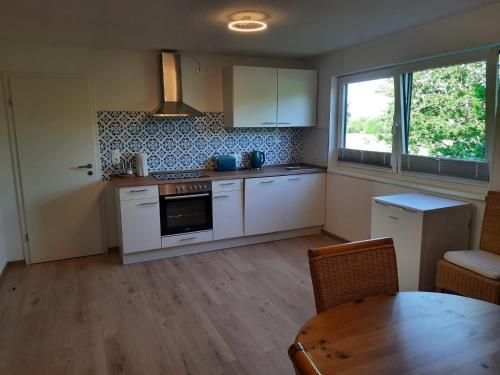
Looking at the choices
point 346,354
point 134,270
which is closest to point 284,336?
point 346,354

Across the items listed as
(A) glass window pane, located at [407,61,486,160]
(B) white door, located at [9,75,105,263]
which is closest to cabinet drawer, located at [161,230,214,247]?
(B) white door, located at [9,75,105,263]

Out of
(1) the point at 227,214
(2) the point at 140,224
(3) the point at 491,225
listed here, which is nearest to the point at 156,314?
(2) the point at 140,224

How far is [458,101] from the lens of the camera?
3117 millimetres

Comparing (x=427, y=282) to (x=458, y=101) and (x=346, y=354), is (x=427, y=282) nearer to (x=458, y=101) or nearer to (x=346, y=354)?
(x=458, y=101)

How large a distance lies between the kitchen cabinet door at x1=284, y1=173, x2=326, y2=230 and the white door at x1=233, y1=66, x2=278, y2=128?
81cm

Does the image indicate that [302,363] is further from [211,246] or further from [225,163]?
[225,163]

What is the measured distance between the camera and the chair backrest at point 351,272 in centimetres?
154

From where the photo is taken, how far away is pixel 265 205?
4.44 meters

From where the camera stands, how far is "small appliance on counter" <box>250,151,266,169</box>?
471 centimetres

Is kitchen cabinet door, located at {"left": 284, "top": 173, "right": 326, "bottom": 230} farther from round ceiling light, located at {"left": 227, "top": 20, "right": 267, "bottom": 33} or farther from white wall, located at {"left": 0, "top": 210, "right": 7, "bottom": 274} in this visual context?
white wall, located at {"left": 0, "top": 210, "right": 7, "bottom": 274}

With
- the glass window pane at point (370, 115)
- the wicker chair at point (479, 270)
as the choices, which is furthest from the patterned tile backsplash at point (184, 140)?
the wicker chair at point (479, 270)

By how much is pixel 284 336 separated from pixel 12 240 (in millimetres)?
A: 3085

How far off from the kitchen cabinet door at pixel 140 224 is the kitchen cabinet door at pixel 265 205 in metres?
1.06

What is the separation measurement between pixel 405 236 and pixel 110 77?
339cm
